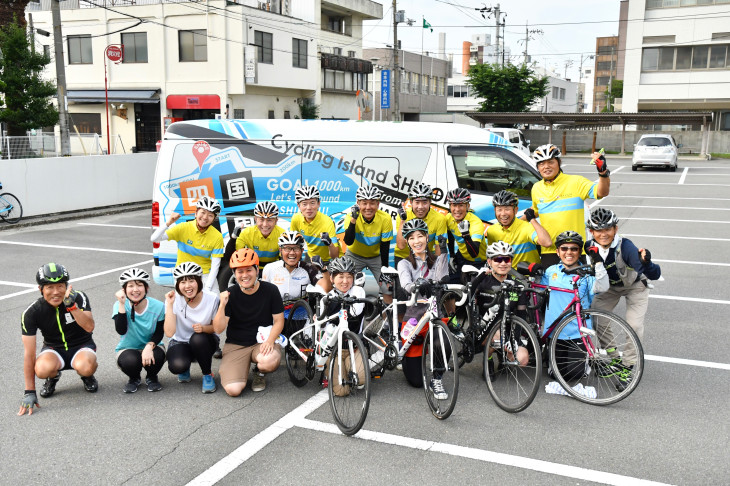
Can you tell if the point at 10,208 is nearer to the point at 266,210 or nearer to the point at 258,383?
the point at 266,210

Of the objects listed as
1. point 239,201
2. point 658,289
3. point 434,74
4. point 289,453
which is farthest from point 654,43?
point 289,453

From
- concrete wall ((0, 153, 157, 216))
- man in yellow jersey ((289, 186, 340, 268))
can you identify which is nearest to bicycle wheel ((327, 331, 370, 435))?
man in yellow jersey ((289, 186, 340, 268))

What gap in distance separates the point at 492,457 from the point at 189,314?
2.90 metres

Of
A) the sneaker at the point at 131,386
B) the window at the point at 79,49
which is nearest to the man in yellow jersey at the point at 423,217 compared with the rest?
the sneaker at the point at 131,386

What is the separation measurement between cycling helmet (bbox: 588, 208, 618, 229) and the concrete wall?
14212mm

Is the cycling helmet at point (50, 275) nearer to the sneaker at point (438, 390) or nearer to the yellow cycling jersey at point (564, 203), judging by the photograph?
the sneaker at point (438, 390)

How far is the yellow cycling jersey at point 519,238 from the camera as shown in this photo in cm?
639

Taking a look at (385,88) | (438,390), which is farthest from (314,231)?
(385,88)

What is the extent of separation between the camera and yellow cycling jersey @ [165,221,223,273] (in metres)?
6.88

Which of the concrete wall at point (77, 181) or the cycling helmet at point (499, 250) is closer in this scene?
the cycling helmet at point (499, 250)

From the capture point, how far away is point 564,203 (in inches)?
257

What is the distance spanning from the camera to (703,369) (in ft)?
20.4

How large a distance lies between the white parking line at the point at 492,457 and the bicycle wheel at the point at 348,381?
5.2 inches

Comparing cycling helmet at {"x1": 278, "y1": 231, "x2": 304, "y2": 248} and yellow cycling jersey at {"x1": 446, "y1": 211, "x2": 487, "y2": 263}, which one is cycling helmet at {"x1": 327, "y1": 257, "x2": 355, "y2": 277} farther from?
yellow cycling jersey at {"x1": 446, "y1": 211, "x2": 487, "y2": 263}
